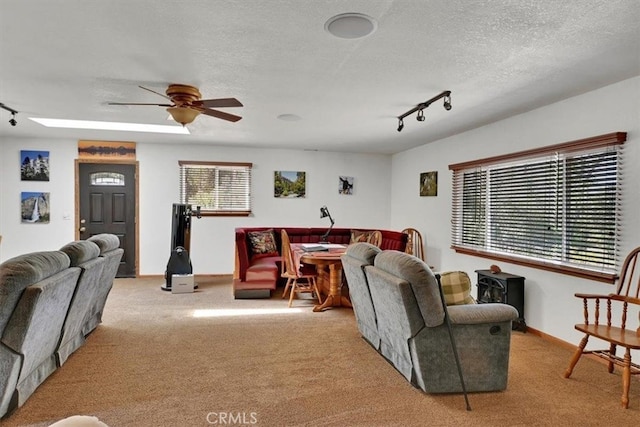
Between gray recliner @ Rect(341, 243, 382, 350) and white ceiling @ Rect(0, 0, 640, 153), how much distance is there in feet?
4.76

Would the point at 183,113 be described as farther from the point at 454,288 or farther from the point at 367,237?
the point at 367,237

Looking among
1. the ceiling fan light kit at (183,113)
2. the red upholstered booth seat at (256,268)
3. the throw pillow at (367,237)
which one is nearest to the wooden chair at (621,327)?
the red upholstered booth seat at (256,268)

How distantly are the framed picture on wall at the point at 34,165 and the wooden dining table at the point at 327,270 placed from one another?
440 centimetres

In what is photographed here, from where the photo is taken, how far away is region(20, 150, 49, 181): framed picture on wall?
5.95 m

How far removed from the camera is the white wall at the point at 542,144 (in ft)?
9.73

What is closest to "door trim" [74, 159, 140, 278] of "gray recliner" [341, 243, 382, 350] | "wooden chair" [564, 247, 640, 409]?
"gray recliner" [341, 243, 382, 350]

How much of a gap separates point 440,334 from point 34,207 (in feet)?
21.5

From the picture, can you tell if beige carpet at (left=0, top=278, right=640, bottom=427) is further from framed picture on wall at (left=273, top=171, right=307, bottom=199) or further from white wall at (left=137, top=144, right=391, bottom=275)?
framed picture on wall at (left=273, top=171, right=307, bottom=199)

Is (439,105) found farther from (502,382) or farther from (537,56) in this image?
(502,382)

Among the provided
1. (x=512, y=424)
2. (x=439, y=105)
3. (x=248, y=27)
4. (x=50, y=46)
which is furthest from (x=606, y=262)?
(x=50, y=46)

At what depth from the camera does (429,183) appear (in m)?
5.84

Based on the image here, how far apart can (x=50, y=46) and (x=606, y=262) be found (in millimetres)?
4574

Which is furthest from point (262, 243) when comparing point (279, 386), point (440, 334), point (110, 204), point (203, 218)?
point (440, 334)

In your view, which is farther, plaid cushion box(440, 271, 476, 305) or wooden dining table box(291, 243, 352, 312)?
wooden dining table box(291, 243, 352, 312)
